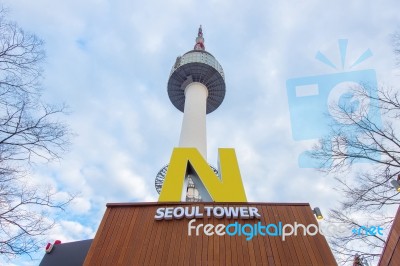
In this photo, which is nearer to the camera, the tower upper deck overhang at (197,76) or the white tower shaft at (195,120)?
the white tower shaft at (195,120)

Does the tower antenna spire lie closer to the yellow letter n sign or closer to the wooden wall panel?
the yellow letter n sign

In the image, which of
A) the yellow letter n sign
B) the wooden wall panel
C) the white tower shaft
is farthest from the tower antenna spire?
the wooden wall panel

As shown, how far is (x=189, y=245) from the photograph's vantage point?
841 centimetres

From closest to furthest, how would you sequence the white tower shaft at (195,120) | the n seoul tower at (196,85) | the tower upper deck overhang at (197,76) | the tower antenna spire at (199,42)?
the white tower shaft at (195,120), the n seoul tower at (196,85), the tower upper deck overhang at (197,76), the tower antenna spire at (199,42)

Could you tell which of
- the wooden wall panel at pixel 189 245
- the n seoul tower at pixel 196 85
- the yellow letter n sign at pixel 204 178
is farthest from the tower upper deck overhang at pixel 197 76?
the wooden wall panel at pixel 189 245

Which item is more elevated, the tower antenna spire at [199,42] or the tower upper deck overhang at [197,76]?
the tower antenna spire at [199,42]

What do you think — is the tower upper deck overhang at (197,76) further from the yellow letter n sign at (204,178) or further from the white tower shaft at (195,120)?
the yellow letter n sign at (204,178)

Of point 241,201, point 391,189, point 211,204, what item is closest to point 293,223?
point 241,201

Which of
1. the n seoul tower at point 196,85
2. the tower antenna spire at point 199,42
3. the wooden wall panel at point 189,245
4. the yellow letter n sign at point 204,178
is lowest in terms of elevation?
the wooden wall panel at point 189,245

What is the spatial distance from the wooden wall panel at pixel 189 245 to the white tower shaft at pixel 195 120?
16.8 m

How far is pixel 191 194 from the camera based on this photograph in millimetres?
25828

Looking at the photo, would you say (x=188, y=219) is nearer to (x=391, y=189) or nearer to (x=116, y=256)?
(x=116, y=256)

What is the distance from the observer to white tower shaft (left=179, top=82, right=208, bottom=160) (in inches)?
1074

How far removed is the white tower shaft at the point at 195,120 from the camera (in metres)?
27.3
